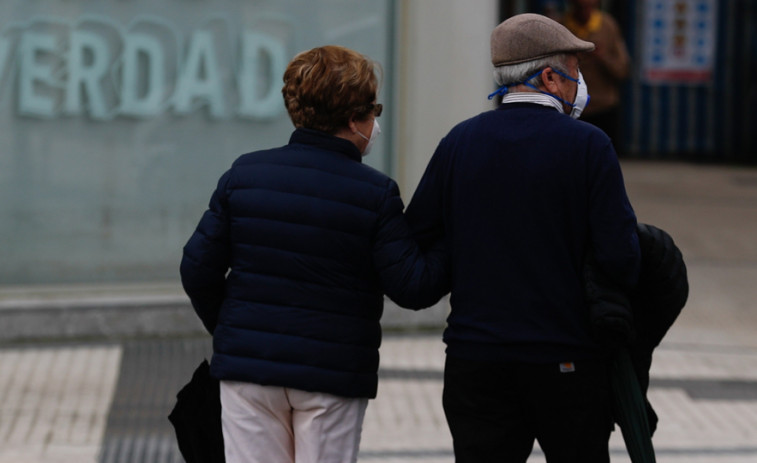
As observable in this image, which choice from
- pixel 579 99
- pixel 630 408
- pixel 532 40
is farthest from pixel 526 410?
pixel 532 40

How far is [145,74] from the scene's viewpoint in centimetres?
671

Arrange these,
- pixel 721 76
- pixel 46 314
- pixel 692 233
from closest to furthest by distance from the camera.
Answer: pixel 46 314
pixel 692 233
pixel 721 76

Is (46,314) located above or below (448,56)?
below

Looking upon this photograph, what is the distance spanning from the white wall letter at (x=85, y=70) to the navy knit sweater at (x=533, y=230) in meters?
3.85

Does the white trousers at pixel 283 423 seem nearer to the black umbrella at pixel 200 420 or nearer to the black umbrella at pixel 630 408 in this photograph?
the black umbrella at pixel 200 420

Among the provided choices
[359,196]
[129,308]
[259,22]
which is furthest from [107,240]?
[359,196]

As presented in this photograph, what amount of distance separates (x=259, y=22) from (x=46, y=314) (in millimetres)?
1886

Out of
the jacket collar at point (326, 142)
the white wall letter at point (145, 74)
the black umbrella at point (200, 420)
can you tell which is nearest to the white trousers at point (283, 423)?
the black umbrella at point (200, 420)

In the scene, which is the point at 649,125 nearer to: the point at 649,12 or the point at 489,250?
the point at 649,12

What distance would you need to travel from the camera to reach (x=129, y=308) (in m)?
6.71

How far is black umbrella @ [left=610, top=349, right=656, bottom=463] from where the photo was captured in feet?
10.4

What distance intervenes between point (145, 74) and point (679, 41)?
9385mm

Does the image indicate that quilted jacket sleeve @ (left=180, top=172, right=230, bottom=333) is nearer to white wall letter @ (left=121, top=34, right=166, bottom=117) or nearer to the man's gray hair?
the man's gray hair

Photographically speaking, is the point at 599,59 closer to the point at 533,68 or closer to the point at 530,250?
the point at 533,68
